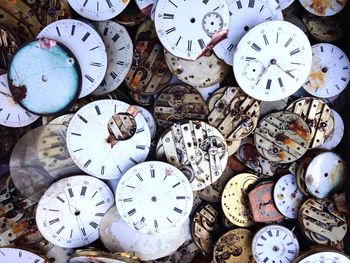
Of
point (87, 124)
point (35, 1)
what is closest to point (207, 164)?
point (87, 124)

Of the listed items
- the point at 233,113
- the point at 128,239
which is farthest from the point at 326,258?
the point at 128,239

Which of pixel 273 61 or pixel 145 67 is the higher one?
pixel 273 61

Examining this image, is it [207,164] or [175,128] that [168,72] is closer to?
[175,128]

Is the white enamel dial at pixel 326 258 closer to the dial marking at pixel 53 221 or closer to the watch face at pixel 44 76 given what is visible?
the dial marking at pixel 53 221

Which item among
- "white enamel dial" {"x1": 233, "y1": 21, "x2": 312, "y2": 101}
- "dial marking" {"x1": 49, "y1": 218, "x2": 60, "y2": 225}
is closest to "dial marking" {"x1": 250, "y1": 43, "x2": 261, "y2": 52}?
"white enamel dial" {"x1": 233, "y1": 21, "x2": 312, "y2": 101}

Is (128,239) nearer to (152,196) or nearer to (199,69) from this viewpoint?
(152,196)
